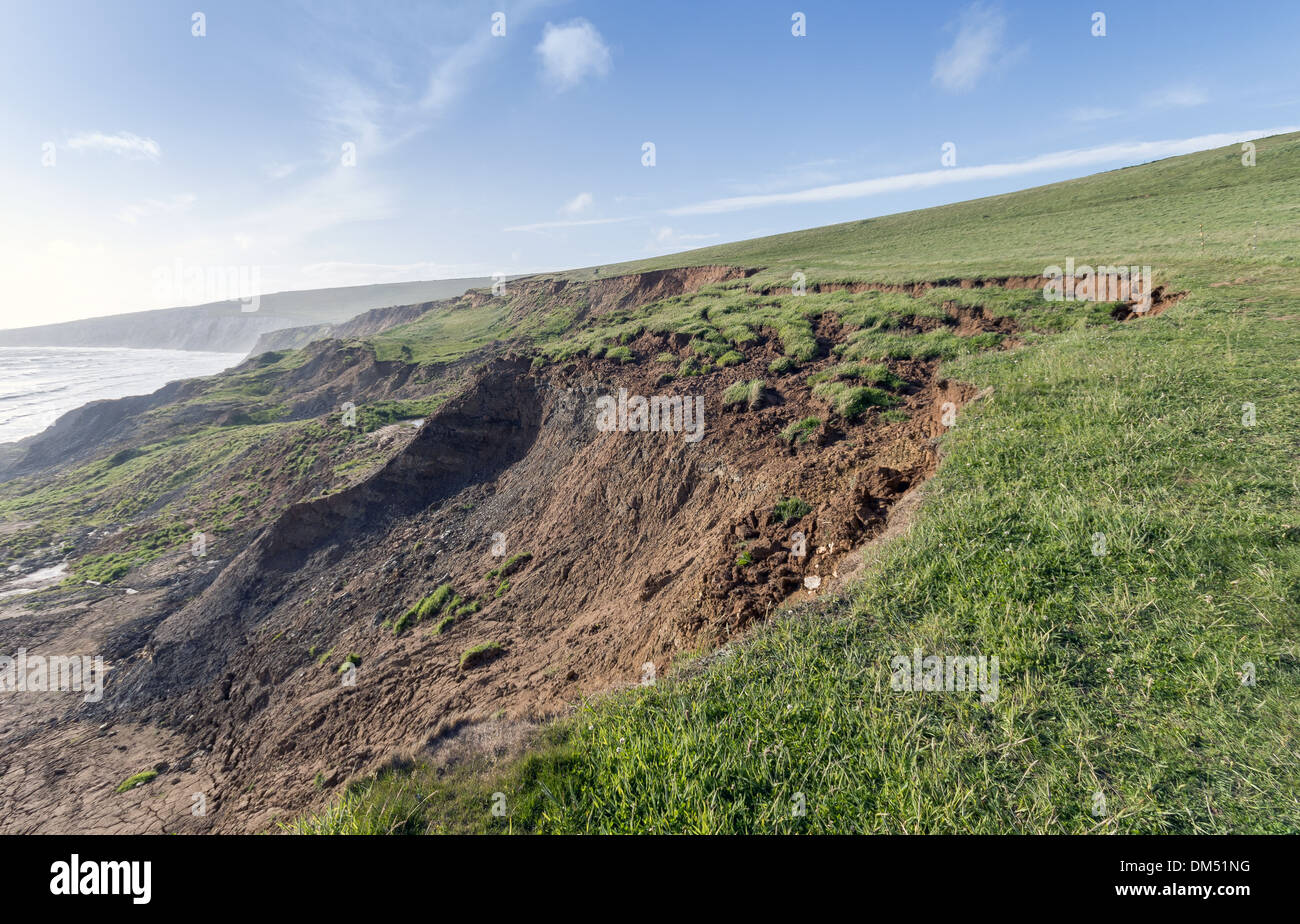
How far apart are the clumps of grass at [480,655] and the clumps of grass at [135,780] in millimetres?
8591

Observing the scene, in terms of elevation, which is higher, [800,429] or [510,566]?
[800,429]

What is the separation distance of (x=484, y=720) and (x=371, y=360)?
47.1m

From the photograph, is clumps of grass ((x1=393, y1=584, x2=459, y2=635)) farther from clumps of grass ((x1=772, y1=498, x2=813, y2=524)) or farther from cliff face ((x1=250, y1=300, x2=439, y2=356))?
cliff face ((x1=250, y1=300, x2=439, y2=356))

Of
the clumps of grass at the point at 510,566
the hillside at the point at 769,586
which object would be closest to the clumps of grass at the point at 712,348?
the hillside at the point at 769,586

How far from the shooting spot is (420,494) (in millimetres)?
19359

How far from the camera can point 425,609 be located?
44.0 feet

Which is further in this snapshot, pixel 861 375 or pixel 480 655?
pixel 861 375

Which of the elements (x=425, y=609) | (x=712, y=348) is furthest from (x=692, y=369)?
(x=425, y=609)

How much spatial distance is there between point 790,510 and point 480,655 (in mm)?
7270

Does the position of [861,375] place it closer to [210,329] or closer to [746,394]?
[746,394]

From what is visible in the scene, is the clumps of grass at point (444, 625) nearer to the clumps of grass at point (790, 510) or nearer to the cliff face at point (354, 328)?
the clumps of grass at point (790, 510)
